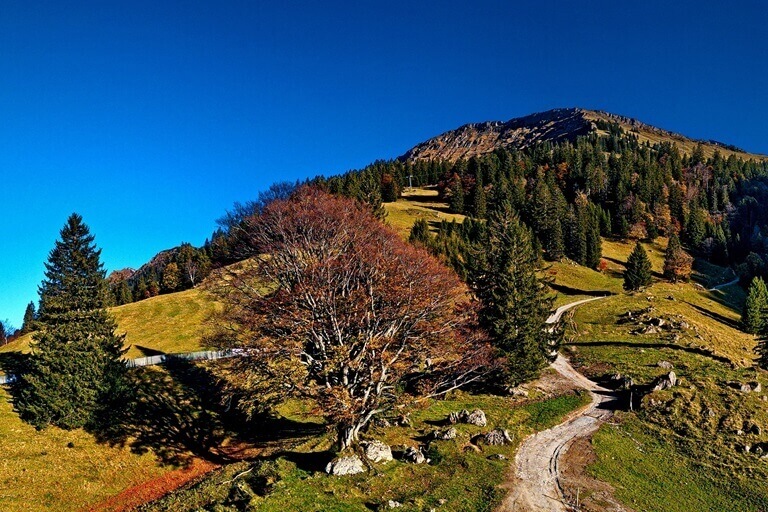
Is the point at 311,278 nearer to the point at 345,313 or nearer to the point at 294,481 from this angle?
the point at 345,313

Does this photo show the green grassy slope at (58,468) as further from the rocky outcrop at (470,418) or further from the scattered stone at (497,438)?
the scattered stone at (497,438)

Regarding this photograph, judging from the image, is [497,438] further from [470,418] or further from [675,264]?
[675,264]

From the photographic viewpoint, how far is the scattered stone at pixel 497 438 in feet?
88.8

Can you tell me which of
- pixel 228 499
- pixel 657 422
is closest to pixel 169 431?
pixel 228 499

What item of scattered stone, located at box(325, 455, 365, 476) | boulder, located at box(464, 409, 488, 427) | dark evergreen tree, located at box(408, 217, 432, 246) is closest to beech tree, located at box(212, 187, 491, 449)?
scattered stone, located at box(325, 455, 365, 476)

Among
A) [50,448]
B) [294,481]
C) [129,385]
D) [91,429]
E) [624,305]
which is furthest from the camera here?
[624,305]

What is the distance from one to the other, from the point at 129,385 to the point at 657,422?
138 feet

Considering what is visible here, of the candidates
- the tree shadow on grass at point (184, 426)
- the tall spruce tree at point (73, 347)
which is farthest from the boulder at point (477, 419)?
the tall spruce tree at point (73, 347)

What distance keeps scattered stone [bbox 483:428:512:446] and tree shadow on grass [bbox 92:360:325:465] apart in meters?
12.6

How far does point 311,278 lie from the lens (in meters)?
27.4

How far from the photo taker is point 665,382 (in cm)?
3634

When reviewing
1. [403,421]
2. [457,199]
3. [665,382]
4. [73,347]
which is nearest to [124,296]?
[73,347]

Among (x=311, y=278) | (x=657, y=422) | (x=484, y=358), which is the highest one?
(x=311, y=278)

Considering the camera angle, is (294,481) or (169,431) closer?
(294,481)
